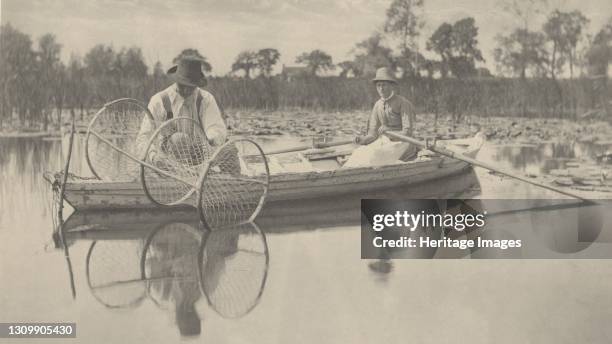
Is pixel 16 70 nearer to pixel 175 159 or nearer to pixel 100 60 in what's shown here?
pixel 100 60

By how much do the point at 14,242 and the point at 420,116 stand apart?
7.46 feet

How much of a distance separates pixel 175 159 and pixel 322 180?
77cm

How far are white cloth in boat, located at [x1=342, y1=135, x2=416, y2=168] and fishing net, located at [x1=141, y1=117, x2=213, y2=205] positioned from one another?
875 mm

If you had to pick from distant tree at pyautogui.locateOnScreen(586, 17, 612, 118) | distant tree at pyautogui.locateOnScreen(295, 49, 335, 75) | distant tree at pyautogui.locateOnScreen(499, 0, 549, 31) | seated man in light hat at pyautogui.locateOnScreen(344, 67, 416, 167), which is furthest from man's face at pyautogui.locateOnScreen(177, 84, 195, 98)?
distant tree at pyautogui.locateOnScreen(586, 17, 612, 118)

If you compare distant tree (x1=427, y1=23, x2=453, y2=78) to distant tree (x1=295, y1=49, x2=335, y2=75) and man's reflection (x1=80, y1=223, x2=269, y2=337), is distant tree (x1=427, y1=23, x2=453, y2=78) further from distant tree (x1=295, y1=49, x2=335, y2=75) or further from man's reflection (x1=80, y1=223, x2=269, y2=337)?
man's reflection (x1=80, y1=223, x2=269, y2=337)

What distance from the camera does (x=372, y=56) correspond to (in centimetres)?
375

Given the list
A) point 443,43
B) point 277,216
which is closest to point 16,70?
point 277,216

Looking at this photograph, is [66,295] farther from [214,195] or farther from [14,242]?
[214,195]

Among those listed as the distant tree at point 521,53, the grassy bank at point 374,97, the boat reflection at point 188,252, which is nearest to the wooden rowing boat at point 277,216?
the boat reflection at point 188,252

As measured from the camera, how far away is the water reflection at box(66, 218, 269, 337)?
2.83m

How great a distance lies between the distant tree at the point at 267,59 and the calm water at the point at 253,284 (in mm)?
750

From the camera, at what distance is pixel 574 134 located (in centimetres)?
414

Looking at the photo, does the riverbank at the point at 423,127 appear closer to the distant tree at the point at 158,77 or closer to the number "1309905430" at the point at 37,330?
the distant tree at the point at 158,77

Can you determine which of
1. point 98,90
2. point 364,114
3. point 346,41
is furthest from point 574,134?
point 98,90
